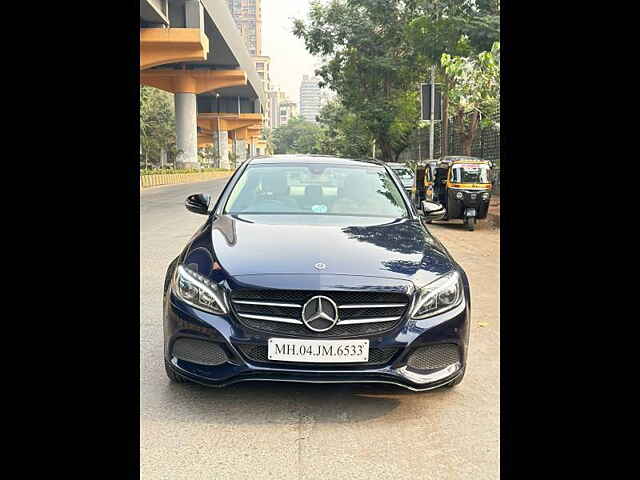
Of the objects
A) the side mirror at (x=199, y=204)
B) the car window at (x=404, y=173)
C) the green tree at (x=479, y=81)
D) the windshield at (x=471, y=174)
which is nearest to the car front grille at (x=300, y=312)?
the side mirror at (x=199, y=204)

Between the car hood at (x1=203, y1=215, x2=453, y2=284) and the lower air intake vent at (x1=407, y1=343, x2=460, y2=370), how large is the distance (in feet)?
1.24

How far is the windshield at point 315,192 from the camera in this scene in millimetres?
5227

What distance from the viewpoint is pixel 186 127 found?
4378 cm

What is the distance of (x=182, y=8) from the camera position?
31.6 meters

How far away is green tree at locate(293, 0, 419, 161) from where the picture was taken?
3447 centimetres

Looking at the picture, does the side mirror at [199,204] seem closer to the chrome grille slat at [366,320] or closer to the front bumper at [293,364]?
the front bumper at [293,364]

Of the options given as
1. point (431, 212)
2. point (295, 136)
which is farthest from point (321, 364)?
point (295, 136)

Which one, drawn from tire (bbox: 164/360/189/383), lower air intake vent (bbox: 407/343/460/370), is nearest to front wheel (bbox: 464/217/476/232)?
lower air intake vent (bbox: 407/343/460/370)

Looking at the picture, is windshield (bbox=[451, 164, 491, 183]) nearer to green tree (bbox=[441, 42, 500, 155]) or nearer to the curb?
green tree (bbox=[441, 42, 500, 155])

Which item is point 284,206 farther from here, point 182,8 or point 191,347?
point 182,8

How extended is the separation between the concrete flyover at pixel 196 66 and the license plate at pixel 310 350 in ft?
80.7

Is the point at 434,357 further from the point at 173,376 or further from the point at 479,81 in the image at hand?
the point at 479,81
